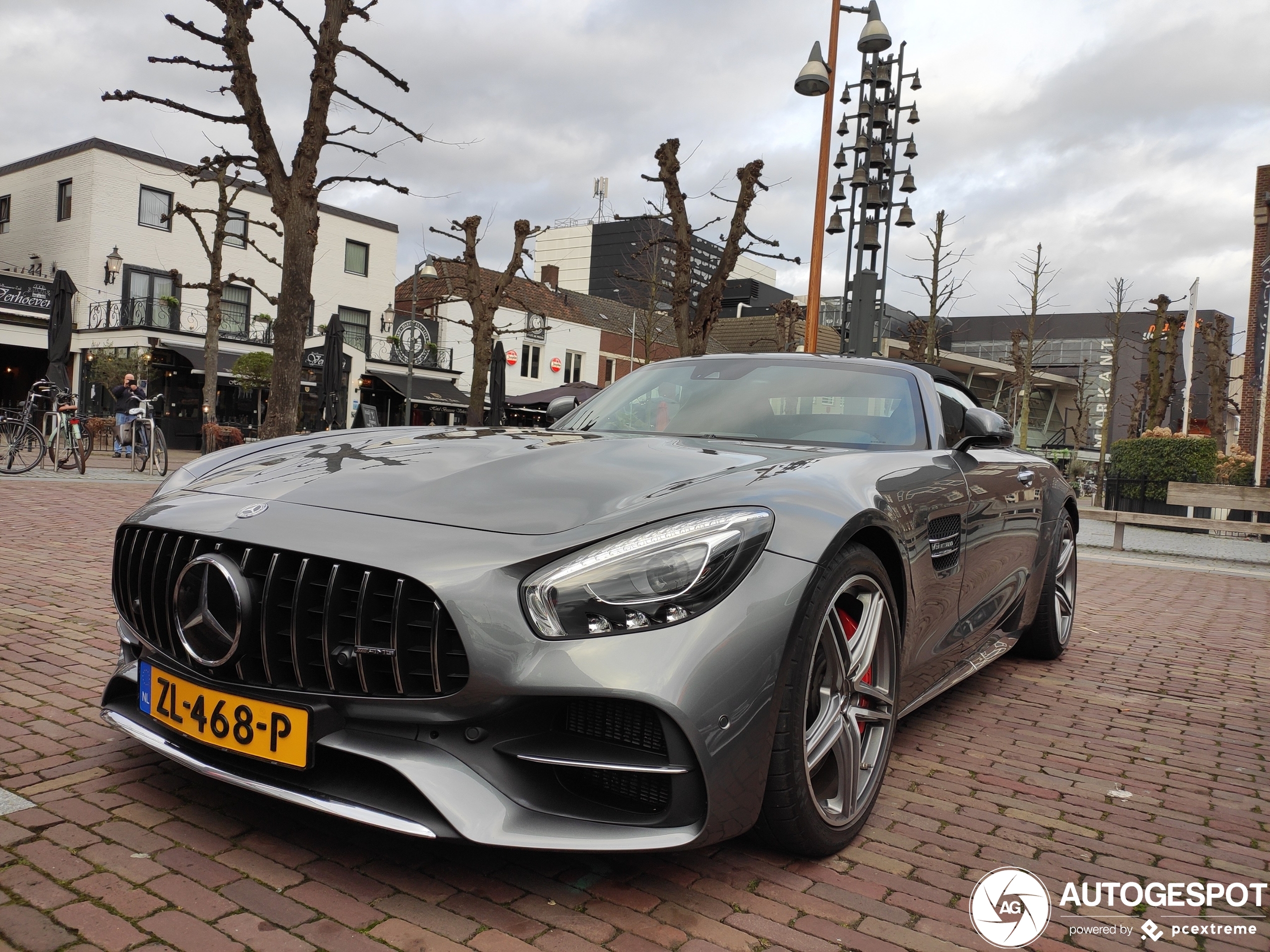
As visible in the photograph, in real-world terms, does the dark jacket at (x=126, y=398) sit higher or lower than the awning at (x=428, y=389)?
lower

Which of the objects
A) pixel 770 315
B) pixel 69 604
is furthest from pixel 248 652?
pixel 770 315

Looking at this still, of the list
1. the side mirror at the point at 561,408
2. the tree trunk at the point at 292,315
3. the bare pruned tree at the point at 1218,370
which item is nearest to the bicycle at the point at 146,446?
the tree trunk at the point at 292,315

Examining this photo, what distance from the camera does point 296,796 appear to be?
75.4 inches

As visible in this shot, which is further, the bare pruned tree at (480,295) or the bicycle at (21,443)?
the bare pruned tree at (480,295)

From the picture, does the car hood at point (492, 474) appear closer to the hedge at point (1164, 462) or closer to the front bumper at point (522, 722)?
the front bumper at point (522, 722)

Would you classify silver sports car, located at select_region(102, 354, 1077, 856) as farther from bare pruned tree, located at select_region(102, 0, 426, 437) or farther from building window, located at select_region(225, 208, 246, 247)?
building window, located at select_region(225, 208, 246, 247)

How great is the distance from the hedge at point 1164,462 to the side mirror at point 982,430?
1766 centimetres

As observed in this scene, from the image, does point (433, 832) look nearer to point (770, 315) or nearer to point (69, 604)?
point (69, 604)

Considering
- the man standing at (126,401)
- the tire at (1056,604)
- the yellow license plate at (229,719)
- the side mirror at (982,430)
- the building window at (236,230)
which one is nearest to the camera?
the yellow license plate at (229,719)

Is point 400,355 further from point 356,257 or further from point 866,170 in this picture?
point 866,170

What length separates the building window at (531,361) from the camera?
40.7 meters

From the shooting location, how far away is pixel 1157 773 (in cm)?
327

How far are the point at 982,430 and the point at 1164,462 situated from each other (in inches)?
750

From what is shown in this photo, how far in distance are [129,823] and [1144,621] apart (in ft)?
21.3
